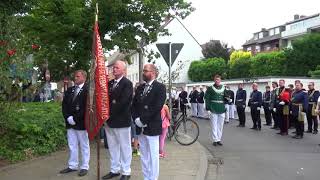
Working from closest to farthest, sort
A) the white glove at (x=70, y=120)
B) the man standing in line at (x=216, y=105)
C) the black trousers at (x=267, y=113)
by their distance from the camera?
the white glove at (x=70, y=120), the man standing in line at (x=216, y=105), the black trousers at (x=267, y=113)

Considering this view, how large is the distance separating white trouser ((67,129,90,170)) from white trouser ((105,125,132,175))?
600mm

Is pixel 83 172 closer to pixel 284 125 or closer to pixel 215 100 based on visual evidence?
pixel 215 100

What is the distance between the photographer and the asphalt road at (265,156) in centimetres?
1009

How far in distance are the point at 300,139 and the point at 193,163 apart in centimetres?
685

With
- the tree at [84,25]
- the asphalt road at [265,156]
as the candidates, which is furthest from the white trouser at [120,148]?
the tree at [84,25]

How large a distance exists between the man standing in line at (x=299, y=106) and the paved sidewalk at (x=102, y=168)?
19.3ft

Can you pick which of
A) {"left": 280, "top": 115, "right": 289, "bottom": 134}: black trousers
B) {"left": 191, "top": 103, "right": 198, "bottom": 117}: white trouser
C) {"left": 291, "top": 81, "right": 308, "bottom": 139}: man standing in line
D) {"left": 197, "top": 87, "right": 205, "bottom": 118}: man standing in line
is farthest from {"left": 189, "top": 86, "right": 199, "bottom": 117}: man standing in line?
{"left": 291, "top": 81, "right": 308, "bottom": 139}: man standing in line

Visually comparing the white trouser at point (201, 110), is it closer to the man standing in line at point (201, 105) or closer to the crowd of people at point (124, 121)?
Result: the man standing in line at point (201, 105)

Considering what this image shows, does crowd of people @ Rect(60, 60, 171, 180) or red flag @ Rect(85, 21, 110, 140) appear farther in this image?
red flag @ Rect(85, 21, 110, 140)

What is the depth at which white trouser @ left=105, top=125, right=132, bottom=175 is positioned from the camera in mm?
8531

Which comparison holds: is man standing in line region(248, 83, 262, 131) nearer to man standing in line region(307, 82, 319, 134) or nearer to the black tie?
man standing in line region(307, 82, 319, 134)

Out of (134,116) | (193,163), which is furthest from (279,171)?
(134,116)

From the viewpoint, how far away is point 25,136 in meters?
11.2

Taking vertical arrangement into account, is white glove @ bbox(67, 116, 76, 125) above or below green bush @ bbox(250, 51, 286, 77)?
below
